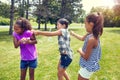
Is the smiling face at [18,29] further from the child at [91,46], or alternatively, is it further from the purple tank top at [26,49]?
the child at [91,46]

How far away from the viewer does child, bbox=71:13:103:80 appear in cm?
477

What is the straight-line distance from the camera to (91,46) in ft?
15.6

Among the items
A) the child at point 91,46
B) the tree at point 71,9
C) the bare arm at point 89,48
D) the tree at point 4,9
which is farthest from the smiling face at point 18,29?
the tree at point 71,9

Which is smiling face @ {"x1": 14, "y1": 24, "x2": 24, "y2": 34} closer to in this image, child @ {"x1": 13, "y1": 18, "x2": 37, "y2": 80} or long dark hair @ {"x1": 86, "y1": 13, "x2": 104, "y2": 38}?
child @ {"x1": 13, "y1": 18, "x2": 37, "y2": 80}

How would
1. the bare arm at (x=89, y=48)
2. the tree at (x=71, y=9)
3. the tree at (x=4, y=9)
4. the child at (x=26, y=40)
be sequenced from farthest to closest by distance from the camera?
the tree at (x=71, y=9) < the tree at (x=4, y=9) < the child at (x=26, y=40) < the bare arm at (x=89, y=48)

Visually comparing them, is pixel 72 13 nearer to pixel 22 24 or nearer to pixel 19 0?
pixel 19 0

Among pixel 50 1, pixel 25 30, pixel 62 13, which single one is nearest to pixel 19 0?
pixel 50 1

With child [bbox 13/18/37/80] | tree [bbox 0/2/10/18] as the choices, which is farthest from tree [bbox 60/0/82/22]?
child [bbox 13/18/37/80]

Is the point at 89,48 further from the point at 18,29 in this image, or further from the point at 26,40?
the point at 18,29

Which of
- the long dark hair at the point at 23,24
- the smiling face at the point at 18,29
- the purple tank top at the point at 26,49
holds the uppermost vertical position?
the long dark hair at the point at 23,24

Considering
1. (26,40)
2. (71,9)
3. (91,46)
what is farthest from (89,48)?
(71,9)

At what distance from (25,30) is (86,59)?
1.85 m

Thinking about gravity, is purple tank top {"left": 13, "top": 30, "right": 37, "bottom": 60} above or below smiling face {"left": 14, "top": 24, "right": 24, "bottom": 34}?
below

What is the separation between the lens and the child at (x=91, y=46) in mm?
4770
